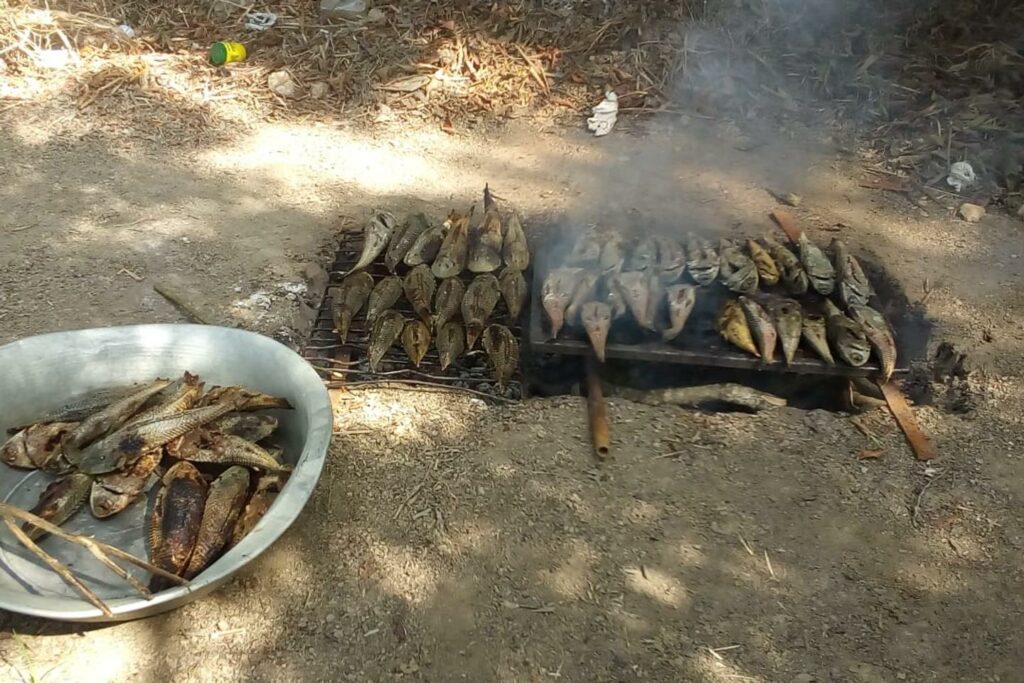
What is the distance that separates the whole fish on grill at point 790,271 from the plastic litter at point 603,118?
→ 7.61ft

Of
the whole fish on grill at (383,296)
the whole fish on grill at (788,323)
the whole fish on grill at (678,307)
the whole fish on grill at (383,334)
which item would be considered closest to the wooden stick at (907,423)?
the whole fish on grill at (788,323)

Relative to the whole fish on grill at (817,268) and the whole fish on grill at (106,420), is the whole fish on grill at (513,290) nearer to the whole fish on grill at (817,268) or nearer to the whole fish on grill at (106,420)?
the whole fish on grill at (817,268)

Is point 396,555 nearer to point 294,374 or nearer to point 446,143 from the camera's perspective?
point 294,374

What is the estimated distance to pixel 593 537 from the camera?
3.29 m

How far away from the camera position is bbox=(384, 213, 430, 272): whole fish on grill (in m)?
4.70

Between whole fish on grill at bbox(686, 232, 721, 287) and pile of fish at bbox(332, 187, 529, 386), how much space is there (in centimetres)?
98

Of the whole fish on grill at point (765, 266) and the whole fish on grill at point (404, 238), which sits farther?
the whole fish on grill at point (404, 238)

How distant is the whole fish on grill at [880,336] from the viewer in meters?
3.99

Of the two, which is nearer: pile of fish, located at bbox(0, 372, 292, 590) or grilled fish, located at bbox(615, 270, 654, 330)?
pile of fish, located at bbox(0, 372, 292, 590)

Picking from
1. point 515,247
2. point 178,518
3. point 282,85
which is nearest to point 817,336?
point 515,247

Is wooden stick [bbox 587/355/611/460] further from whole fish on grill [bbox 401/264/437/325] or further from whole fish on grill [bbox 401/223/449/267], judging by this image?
whole fish on grill [bbox 401/223/449/267]

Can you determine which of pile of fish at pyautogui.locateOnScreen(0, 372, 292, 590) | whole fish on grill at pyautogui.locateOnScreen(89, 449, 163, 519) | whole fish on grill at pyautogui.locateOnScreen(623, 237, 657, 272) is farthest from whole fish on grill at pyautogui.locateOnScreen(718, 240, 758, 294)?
whole fish on grill at pyautogui.locateOnScreen(89, 449, 163, 519)

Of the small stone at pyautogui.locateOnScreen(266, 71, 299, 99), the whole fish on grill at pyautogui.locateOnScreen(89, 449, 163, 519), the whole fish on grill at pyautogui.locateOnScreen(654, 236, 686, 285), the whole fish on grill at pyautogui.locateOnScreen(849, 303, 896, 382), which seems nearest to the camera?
the whole fish on grill at pyautogui.locateOnScreen(89, 449, 163, 519)

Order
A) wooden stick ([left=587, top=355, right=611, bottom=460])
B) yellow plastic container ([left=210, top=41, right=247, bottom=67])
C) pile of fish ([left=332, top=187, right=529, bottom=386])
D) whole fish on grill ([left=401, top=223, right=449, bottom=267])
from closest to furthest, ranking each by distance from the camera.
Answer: wooden stick ([left=587, top=355, right=611, bottom=460]) < pile of fish ([left=332, top=187, right=529, bottom=386]) < whole fish on grill ([left=401, top=223, right=449, bottom=267]) < yellow plastic container ([left=210, top=41, right=247, bottom=67])
